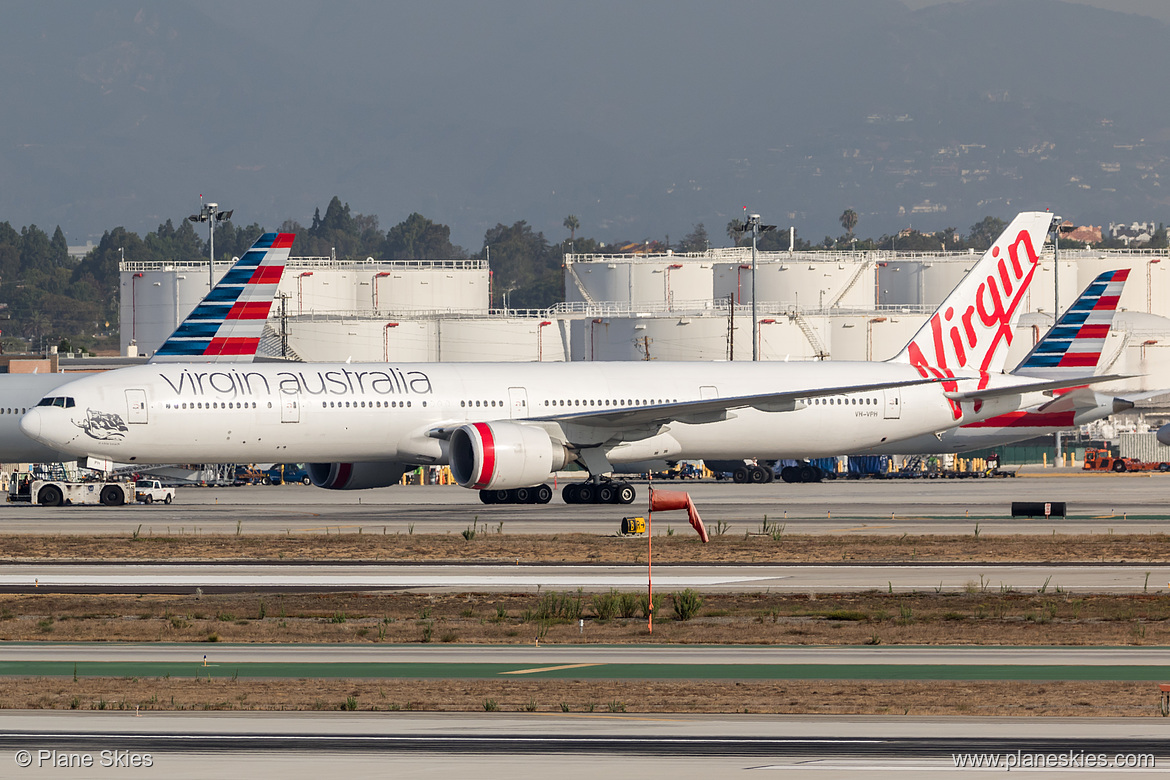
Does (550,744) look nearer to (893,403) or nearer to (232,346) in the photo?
(893,403)

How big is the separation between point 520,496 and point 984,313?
59.7 feet

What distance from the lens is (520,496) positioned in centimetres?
4875

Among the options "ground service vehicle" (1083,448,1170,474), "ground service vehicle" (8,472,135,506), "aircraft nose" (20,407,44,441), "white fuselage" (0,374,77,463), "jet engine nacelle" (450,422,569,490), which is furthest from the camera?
"ground service vehicle" (1083,448,1170,474)

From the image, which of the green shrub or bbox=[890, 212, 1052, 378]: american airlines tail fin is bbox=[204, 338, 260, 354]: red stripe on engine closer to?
bbox=[890, 212, 1052, 378]: american airlines tail fin

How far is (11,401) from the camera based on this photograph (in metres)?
50.2

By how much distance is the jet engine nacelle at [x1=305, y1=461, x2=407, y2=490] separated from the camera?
48.7 m

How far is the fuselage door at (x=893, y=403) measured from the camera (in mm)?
51375

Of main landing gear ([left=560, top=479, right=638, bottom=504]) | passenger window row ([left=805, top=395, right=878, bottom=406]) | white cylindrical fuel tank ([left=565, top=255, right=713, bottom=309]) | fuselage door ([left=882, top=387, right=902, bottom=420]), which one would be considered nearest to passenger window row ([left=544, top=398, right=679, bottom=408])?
main landing gear ([left=560, top=479, right=638, bottom=504])

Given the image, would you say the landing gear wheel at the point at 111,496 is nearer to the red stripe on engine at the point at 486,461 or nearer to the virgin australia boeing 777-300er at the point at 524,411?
the virgin australia boeing 777-300er at the point at 524,411

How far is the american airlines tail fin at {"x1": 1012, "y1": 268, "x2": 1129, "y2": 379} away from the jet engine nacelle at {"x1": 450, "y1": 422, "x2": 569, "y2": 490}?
2593 centimetres

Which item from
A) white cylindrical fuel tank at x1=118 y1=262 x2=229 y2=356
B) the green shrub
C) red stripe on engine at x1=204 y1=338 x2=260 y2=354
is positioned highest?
white cylindrical fuel tank at x1=118 y1=262 x2=229 y2=356

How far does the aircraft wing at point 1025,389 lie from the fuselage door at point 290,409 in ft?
71.9

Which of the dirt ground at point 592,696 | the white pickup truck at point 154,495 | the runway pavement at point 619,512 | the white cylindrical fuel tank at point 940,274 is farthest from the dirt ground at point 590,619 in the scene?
the white cylindrical fuel tank at point 940,274

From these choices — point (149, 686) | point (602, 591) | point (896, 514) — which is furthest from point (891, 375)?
point (149, 686)
